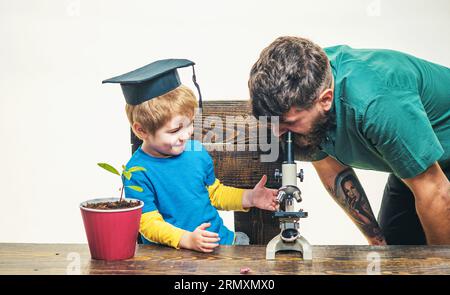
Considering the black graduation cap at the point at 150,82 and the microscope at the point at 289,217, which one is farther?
the black graduation cap at the point at 150,82

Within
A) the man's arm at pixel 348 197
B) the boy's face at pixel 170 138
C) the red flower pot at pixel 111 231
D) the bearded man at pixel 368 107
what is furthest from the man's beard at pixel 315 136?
the red flower pot at pixel 111 231

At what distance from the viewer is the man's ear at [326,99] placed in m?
1.53

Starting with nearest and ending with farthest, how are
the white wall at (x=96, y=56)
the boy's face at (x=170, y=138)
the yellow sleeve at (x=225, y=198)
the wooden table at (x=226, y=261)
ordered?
the wooden table at (x=226, y=261)
the boy's face at (x=170, y=138)
the yellow sleeve at (x=225, y=198)
the white wall at (x=96, y=56)

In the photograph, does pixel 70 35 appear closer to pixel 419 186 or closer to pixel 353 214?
pixel 353 214

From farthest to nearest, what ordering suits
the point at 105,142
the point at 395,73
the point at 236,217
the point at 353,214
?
1. the point at 105,142
2. the point at 353,214
3. the point at 236,217
4. the point at 395,73

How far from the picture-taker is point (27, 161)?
229 centimetres

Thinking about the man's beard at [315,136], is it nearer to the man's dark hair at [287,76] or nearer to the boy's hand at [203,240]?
the man's dark hair at [287,76]

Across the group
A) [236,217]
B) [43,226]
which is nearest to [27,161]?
[43,226]

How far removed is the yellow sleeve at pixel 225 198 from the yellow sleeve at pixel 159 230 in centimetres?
21

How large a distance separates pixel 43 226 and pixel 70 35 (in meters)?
0.76

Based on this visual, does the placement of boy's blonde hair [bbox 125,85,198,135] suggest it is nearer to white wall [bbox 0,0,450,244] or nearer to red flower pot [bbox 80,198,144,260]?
red flower pot [bbox 80,198,144,260]

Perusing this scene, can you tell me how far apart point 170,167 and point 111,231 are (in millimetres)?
308

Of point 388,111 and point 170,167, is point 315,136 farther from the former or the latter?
point 170,167

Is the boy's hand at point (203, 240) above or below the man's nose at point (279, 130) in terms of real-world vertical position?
below
